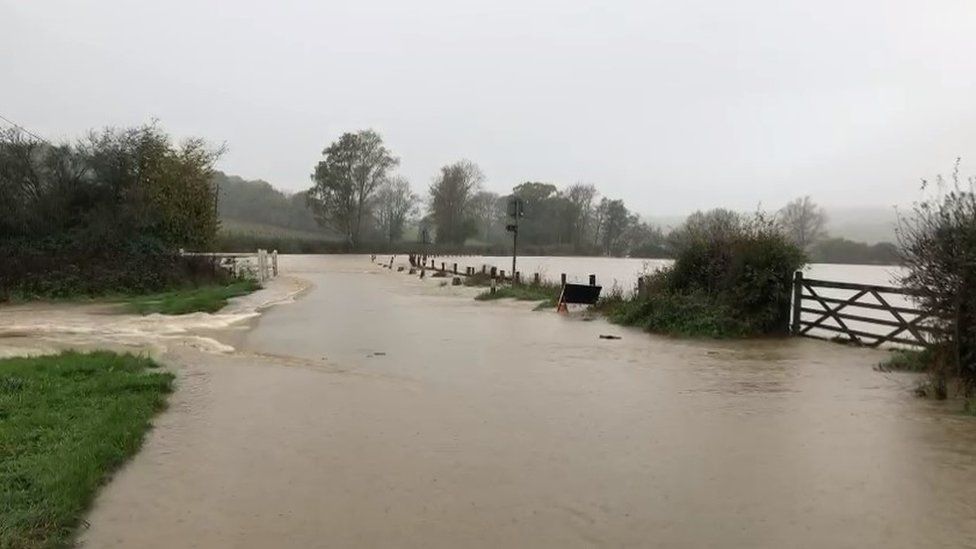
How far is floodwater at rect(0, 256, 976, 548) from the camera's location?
501cm

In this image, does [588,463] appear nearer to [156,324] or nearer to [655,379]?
[655,379]

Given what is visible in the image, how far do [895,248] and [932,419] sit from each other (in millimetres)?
3604

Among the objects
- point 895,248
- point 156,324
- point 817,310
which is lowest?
point 156,324

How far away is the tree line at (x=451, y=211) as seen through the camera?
9850cm

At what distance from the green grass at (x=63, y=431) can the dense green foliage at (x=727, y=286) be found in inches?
426

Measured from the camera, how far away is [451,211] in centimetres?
10381

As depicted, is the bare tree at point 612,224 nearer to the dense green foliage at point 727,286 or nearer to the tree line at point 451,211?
the tree line at point 451,211

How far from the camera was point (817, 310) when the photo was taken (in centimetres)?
1560

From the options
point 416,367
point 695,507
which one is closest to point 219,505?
point 695,507

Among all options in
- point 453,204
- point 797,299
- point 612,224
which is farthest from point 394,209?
point 797,299

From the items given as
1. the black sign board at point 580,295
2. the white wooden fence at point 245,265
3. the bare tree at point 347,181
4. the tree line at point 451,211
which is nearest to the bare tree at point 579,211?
the tree line at point 451,211

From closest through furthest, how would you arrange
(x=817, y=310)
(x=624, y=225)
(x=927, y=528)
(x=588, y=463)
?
(x=927, y=528)
(x=588, y=463)
(x=817, y=310)
(x=624, y=225)

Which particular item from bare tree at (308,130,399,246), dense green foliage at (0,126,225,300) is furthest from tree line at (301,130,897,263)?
dense green foliage at (0,126,225,300)

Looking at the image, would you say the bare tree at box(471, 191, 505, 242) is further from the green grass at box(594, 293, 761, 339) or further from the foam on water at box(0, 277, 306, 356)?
the green grass at box(594, 293, 761, 339)
